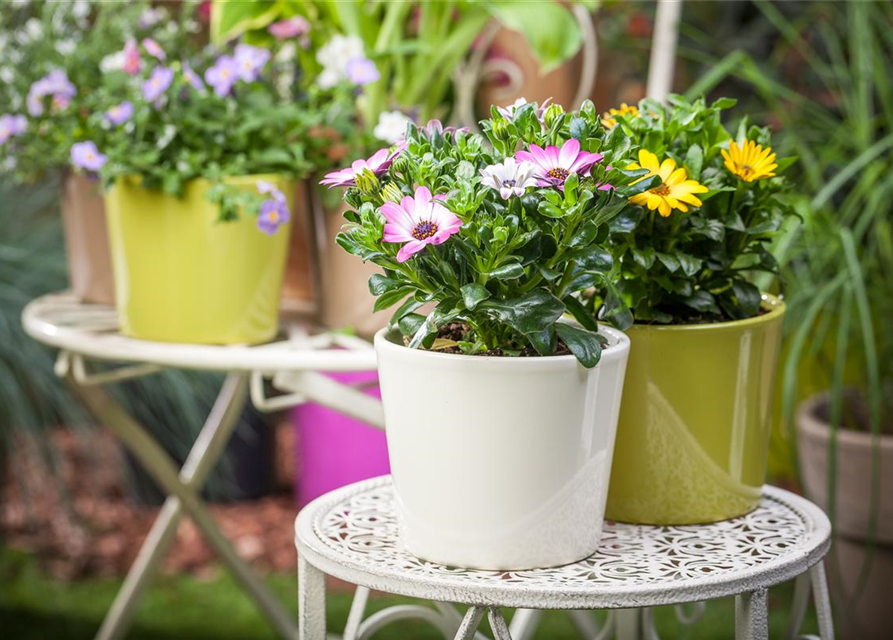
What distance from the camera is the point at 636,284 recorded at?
2.68ft

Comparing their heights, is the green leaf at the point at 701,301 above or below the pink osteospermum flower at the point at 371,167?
below

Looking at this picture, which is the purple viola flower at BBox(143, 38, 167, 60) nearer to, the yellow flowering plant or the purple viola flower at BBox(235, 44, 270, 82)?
the purple viola flower at BBox(235, 44, 270, 82)

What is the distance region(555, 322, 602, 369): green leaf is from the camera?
0.69 metres

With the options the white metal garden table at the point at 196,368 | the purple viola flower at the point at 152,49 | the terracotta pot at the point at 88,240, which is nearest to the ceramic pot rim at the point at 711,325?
the white metal garden table at the point at 196,368

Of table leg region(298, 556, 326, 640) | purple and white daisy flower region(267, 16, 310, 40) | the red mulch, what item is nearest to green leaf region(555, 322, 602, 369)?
table leg region(298, 556, 326, 640)

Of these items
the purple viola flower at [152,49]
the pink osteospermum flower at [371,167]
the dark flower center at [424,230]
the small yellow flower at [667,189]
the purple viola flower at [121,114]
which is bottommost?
the dark flower center at [424,230]

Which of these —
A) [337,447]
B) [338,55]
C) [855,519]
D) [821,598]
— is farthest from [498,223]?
[337,447]

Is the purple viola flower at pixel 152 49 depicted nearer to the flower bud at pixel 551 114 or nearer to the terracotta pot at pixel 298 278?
the terracotta pot at pixel 298 278

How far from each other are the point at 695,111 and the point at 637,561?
341mm

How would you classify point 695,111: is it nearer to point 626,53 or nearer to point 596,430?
point 596,430

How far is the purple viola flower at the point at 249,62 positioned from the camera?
1127 millimetres

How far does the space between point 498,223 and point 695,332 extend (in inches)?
8.1

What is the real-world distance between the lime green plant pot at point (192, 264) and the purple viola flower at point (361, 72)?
14 cm

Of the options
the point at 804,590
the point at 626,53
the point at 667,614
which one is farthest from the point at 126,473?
the point at 804,590
